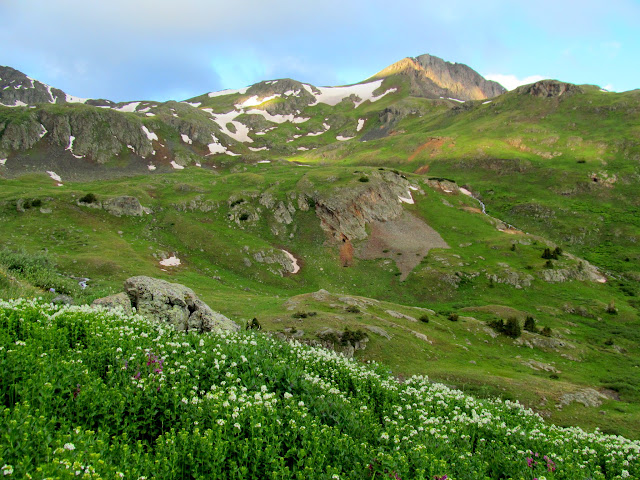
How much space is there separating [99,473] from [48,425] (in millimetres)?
1848

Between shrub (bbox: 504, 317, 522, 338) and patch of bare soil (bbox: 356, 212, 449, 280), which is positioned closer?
shrub (bbox: 504, 317, 522, 338)

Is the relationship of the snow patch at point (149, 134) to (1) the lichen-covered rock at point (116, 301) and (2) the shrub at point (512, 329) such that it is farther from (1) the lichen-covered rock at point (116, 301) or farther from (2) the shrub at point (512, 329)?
(2) the shrub at point (512, 329)

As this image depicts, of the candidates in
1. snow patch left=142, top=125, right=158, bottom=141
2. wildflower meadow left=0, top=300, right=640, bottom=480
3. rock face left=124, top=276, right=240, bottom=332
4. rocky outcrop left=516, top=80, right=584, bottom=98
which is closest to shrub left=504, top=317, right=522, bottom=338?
wildflower meadow left=0, top=300, right=640, bottom=480

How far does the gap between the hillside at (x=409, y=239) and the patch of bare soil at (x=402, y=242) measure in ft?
1.83

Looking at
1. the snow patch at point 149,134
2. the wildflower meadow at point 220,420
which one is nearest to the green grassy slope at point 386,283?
the wildflower meadow at point 220,420

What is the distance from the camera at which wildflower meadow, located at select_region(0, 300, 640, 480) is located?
19.3 ft

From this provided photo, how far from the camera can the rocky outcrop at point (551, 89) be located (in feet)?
554

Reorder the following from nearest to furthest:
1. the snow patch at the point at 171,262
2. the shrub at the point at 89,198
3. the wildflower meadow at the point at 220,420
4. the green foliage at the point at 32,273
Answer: the wildflower meadow at the point at 220,420 < the green foliage at the point at 32,273 < the snow patch at the point at 171,262 < the shrub at the point at 89,198

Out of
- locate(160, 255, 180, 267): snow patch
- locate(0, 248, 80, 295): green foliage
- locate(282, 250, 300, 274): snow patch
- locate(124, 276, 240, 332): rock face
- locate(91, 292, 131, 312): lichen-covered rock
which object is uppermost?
locate(0, 248, 80, 295): green foliage

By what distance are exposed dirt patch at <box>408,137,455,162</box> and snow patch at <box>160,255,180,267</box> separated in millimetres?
124953

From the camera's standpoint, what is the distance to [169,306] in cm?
2344

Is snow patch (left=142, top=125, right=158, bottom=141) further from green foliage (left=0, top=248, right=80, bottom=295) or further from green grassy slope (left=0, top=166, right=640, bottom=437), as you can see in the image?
green foliage (left=0, top=248, right=80, bottom=295)

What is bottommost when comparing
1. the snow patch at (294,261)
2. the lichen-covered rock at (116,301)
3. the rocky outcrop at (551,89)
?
the snow patch at (294,261)

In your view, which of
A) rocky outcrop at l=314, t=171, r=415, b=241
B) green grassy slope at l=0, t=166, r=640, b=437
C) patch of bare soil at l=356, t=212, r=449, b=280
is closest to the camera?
green grassy slope at l=0, t=166, r=640, b=437
